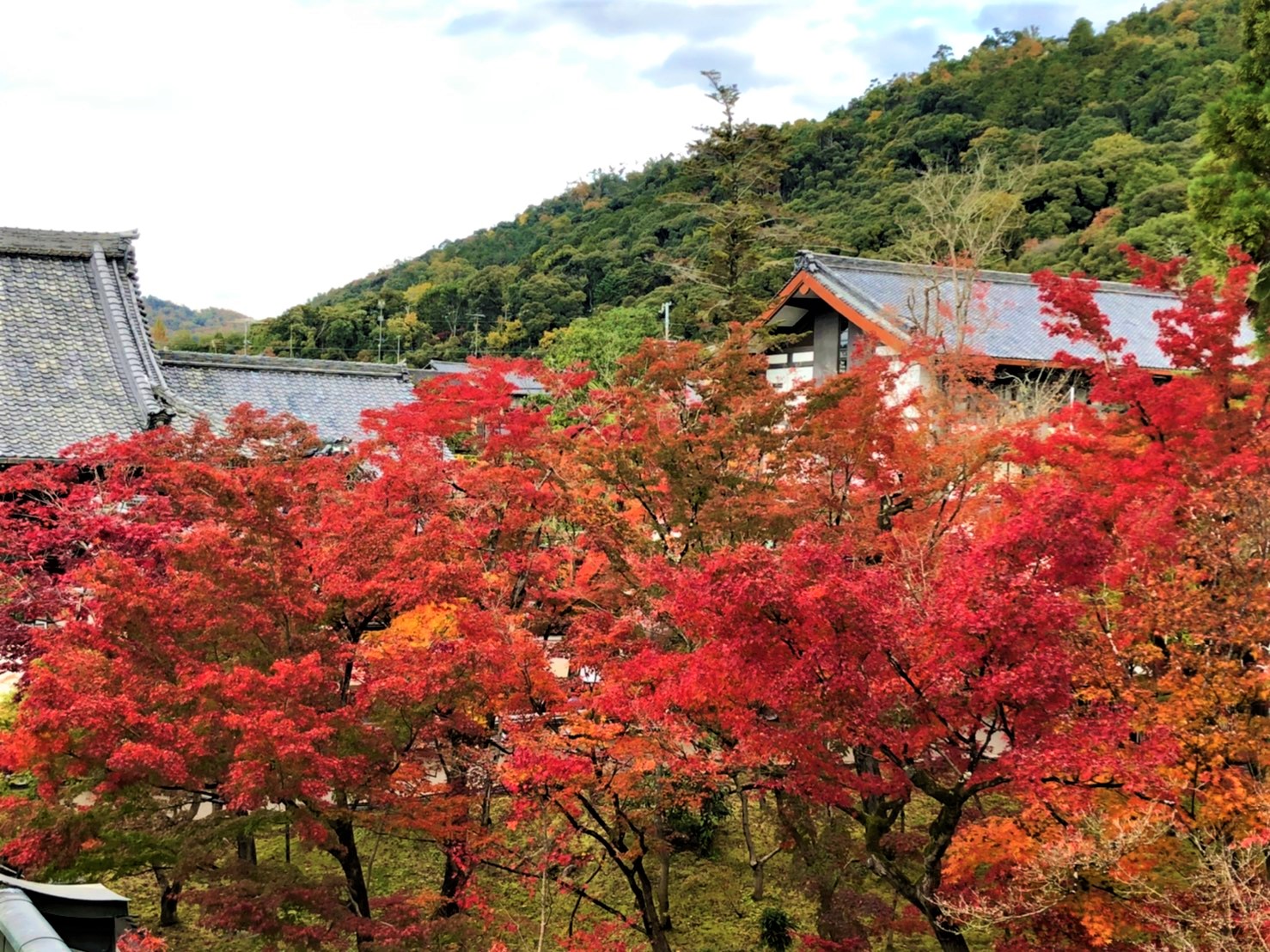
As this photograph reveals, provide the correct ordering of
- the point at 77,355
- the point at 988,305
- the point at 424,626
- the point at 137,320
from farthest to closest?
1. the point at 988,305
2. the point at 137,320
3. the point at 77,355
4. the point at 424,626

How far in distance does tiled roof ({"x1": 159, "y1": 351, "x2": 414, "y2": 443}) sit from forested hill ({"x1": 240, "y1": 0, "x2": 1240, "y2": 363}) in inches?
646

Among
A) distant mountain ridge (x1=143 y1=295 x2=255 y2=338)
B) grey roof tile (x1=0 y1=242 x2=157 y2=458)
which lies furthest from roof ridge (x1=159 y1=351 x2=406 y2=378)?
distant mountain ridge (x1=143 y1=295 x2=255 y2=338)

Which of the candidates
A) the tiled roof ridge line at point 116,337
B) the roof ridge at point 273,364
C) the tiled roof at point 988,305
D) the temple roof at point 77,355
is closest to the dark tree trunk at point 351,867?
the temple roof at point 77,355

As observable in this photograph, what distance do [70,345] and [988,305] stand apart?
2410 cm

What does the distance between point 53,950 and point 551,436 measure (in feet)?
31.6

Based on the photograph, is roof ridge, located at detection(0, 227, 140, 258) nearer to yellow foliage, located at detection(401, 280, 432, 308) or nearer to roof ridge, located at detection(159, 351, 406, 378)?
roof ridge, located at detection(159, 351, 406, 378)

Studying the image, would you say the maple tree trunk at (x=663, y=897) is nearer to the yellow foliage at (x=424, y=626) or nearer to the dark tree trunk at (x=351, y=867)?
the dark tree trunk at (x=351, y=867)

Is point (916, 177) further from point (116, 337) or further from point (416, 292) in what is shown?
point (116, 337)

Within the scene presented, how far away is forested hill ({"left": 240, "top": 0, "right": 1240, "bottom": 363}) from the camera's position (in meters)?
→ 45.6

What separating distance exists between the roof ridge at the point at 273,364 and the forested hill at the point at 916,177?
15905mm

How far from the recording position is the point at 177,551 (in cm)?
835

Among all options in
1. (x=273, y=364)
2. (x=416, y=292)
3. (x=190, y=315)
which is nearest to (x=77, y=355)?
(x=273, y=364)

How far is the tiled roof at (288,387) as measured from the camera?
968 inches

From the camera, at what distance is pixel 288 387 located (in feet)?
83.9
